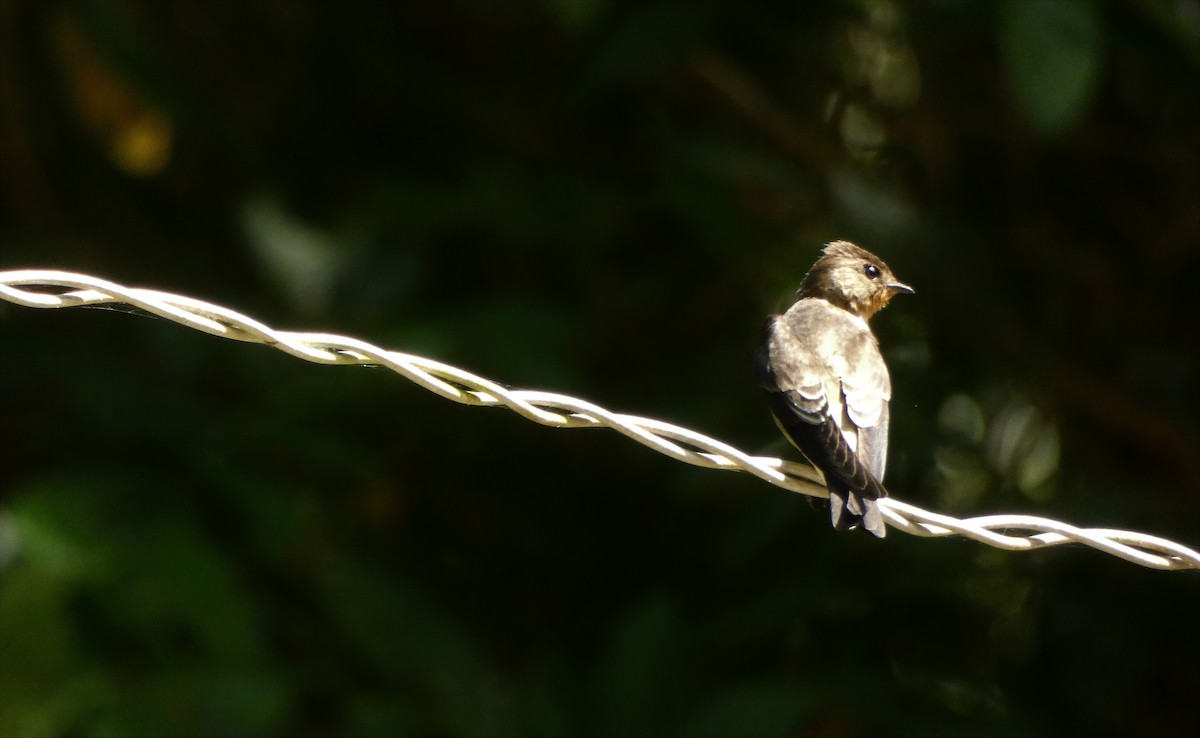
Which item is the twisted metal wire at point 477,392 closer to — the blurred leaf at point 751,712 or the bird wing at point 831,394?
the bird wing at point 831,394

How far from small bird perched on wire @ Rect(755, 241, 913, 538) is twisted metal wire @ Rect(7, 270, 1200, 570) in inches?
14.9

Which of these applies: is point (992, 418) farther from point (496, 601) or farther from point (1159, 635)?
point (496, 601)

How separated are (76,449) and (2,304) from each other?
28.5 inches

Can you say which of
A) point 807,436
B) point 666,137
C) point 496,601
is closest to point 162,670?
point 496,601

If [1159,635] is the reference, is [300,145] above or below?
above

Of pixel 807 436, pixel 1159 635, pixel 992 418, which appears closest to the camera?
pixel 807 436

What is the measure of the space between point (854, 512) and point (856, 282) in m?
1.43

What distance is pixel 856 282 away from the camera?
4.21 m

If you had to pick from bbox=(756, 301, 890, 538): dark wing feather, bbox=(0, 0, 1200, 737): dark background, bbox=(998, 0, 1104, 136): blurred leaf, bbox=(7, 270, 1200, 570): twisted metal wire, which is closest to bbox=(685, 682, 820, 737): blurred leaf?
bbox=(0, 0, 1200, 737): dark background

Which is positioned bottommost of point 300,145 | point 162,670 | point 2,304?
point 162,670

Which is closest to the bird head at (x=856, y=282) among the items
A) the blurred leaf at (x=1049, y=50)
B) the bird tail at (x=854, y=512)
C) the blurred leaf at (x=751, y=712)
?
the blurred leaf at (x=1049, y=50)

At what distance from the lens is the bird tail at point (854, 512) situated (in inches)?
113

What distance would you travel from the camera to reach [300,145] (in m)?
5.12

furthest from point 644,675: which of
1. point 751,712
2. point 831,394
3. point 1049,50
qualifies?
point 1049,50
